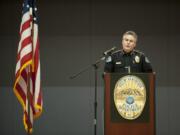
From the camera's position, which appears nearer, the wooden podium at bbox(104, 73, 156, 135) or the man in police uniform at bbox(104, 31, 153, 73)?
the wooden podium at bbox(104, 73, 156, 135)

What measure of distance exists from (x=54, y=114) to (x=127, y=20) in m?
2.25

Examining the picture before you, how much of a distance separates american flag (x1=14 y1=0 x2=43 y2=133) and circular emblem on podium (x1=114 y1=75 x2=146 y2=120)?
4.08ft

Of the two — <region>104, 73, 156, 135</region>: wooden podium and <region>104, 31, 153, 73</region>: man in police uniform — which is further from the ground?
<region>104, 31, 153, 73</region>: man in police uniform

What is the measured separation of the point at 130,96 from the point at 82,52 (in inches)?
138

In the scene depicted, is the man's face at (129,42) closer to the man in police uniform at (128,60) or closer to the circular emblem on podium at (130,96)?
the man in police uniform at (128,60)

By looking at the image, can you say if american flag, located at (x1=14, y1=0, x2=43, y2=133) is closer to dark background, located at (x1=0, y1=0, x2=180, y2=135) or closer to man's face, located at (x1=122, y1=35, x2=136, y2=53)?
man's face, located at (x1=122, y1=35, x2=136, y2=53)

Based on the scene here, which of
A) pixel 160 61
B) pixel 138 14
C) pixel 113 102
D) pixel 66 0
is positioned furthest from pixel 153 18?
pixel 113 102

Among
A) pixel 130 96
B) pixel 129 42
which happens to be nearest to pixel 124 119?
pixel 130 96

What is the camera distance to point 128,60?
439 cm

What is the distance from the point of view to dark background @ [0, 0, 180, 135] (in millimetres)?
7184

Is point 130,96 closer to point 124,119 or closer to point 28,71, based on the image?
point 124,119

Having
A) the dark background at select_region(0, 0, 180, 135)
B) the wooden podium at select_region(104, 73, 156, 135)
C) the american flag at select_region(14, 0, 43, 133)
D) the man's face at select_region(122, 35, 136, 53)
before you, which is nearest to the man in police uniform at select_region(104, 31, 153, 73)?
the man's face at select_region(122, 35, 136, 53)

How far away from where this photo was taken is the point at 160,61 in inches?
284

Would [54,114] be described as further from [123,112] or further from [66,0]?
[123,112]
